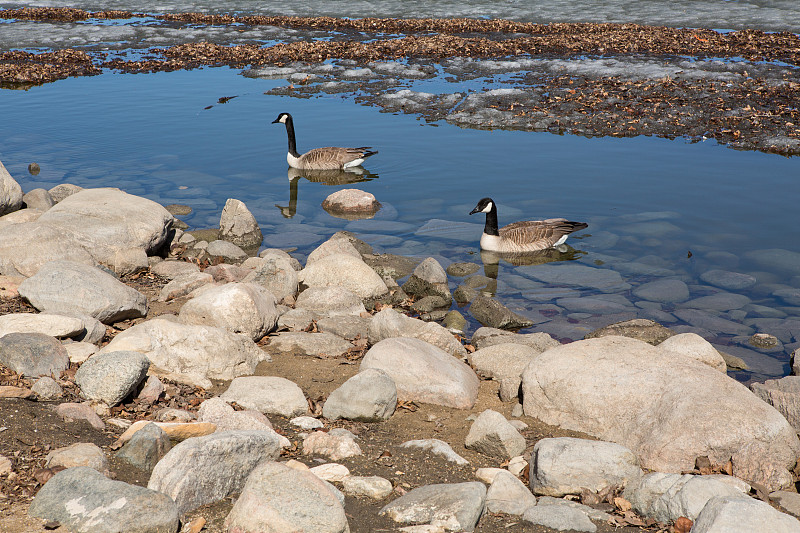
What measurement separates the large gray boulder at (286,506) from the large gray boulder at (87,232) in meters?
6.95

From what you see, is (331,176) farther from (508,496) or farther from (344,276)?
(508,496)

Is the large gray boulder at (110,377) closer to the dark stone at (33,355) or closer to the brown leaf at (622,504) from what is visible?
the dark stone at (33,355)

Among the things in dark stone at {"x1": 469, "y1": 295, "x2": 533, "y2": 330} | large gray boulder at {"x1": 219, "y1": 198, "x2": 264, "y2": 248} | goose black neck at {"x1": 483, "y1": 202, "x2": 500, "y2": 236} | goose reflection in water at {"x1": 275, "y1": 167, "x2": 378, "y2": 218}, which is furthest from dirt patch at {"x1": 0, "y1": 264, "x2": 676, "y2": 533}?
goose reflection in water at {"x1": 275, "y1": 167, "x2": 378, "y2": 218}

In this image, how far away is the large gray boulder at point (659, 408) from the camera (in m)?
6.05

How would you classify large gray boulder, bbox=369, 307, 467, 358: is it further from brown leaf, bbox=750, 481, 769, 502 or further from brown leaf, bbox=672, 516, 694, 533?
brown leaf, bbox=672, 516, 694, 533

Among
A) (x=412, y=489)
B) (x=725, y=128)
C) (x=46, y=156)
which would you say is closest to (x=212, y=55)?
(x=46, y=156)

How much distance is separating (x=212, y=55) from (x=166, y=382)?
30.0 meters

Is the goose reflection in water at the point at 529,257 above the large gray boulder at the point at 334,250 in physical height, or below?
below

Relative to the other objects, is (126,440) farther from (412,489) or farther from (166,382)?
(412,489)

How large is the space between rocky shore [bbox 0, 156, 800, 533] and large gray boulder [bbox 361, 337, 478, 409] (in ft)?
0.08

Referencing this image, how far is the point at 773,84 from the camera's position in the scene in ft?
79.1

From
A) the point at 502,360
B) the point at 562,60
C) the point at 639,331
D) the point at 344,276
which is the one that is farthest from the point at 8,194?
the point at 562,60

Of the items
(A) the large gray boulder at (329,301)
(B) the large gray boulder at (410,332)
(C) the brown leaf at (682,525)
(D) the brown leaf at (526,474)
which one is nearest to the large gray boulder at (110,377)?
(B) the large gray boulder at (410,332)

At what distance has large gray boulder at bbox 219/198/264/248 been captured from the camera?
43.4 ft
